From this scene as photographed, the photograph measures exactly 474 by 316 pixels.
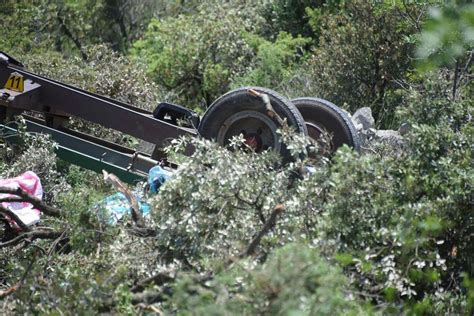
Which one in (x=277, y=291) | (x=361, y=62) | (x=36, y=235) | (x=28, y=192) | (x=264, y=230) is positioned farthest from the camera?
(x=361, y=62)

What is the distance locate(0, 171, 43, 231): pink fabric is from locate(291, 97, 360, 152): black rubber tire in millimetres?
2284

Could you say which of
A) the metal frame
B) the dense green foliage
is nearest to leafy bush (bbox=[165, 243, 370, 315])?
the dense green foliage

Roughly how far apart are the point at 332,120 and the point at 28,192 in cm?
258

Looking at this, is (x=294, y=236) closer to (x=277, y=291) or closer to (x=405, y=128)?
(x=277, y=291)

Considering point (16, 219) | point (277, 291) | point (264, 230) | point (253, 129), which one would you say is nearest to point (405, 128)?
point (253, 129)

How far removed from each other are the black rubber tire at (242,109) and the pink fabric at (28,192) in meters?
1.35

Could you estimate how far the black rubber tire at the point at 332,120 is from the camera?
303 inches

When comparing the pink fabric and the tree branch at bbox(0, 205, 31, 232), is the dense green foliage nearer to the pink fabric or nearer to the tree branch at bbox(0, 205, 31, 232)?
the tree branch at bbox(0, 205, 31, 232)

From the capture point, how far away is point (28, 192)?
673 centimetres

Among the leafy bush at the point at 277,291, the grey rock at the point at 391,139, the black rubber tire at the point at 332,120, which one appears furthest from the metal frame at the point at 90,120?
the leafy bush at the point at 277,291

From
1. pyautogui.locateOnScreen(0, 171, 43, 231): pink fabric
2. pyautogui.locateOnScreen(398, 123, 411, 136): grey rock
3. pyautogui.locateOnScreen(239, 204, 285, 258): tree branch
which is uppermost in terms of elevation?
pyautogui.locateOnScreen(398, 123, 411, 136): grey rock

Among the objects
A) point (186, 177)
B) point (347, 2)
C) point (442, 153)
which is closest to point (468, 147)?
point (442, 153)

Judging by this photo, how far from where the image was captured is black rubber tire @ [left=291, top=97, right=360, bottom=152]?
7.71m

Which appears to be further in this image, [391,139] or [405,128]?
[391,139]
